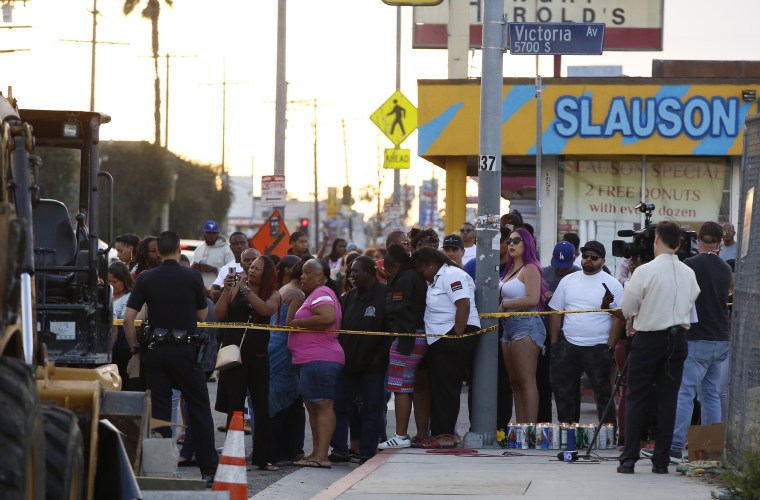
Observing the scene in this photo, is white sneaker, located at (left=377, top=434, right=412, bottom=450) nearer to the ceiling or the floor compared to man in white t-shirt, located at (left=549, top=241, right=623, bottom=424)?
nearer to the floor

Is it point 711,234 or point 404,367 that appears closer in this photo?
point 711,234

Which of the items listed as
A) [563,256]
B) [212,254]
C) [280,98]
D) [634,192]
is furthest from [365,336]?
[280,98]

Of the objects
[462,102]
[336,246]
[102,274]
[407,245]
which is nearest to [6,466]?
[102,274]

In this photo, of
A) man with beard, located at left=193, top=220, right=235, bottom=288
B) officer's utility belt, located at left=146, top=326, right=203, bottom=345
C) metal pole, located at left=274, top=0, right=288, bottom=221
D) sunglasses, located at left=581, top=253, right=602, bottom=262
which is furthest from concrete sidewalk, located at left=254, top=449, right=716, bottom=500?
metal pole, located at left=274, top=0, right=288, bottom=221

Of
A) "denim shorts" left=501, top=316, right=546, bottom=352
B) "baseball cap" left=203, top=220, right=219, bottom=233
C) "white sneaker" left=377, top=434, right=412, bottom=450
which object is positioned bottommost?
"white sneaker" left=377, top=434, right=412, bottom=450

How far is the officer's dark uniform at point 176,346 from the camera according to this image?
11320 mm

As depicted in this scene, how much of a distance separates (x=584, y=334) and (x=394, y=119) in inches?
651

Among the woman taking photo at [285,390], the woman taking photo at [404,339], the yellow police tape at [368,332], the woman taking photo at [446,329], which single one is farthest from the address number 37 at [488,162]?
the woman taking photo at [285,390]

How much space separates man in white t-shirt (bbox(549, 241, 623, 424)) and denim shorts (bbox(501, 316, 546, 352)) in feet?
0.34

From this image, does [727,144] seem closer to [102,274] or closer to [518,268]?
[518,268]

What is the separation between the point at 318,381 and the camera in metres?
12.5

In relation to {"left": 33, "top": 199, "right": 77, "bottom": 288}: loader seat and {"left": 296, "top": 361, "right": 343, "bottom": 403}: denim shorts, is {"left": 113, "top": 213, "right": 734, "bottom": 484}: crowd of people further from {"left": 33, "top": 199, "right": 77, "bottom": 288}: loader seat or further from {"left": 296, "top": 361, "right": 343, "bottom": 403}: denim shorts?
{"left": 33, "top": 199, "right": 77, "bottom": 288}: loader seat

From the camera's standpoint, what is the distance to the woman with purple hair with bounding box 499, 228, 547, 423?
44.1ft

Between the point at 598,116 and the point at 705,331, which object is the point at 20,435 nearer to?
the point at 705,331
